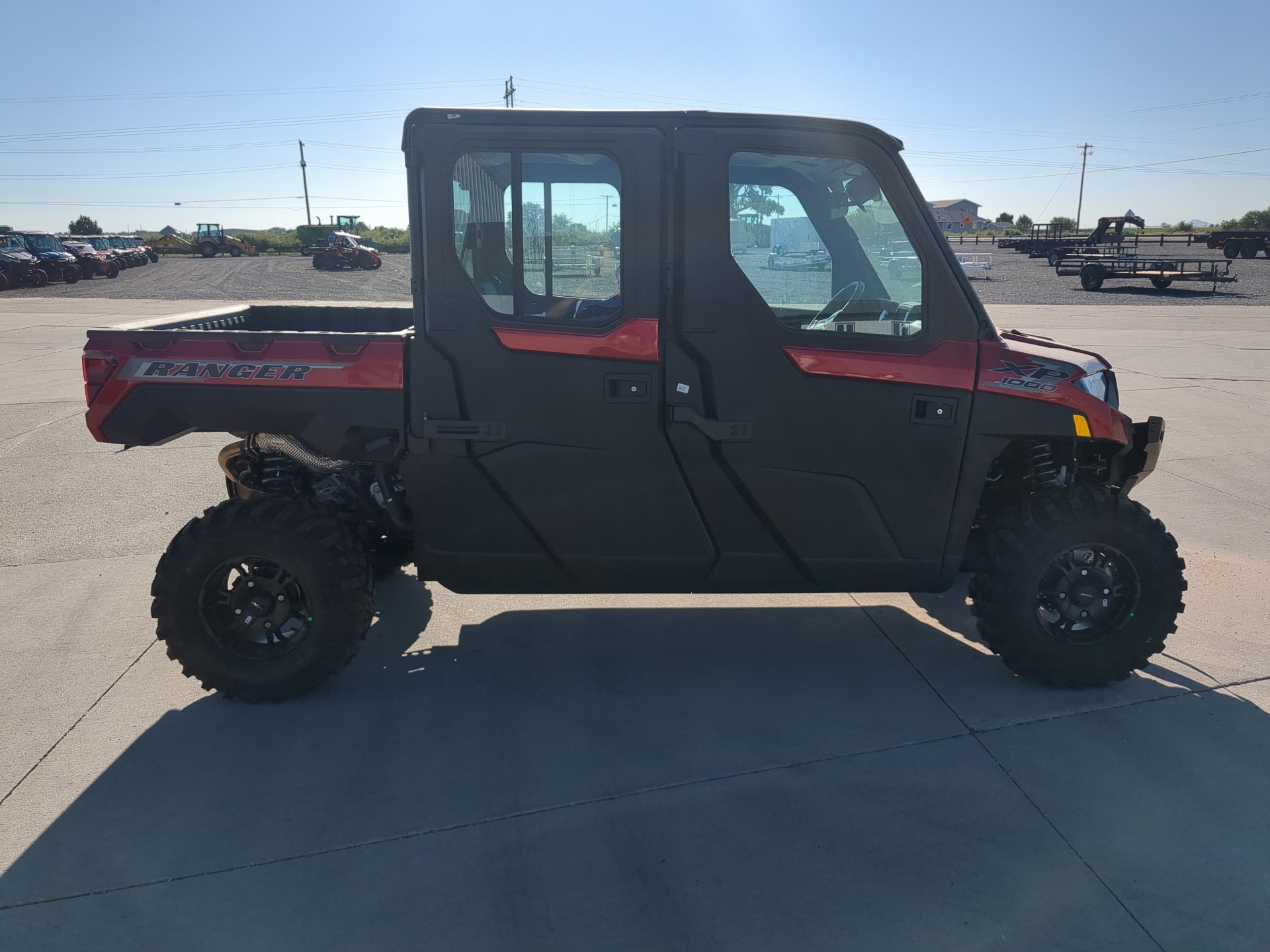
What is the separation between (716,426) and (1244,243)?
49.0 metres

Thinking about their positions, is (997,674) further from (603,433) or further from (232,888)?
(232,888)

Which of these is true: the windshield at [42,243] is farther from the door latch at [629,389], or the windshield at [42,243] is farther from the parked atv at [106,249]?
the door latch at [629,389]

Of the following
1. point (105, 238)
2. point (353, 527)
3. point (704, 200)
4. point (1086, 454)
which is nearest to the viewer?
point (704, 200)

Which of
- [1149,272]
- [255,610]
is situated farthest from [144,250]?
[255,610]

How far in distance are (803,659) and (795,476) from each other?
3.49 feet

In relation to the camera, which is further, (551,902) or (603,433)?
(603,433)

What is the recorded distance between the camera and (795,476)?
368 cm

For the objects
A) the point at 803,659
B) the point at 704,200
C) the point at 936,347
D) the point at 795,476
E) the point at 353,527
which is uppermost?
the point at 704,200

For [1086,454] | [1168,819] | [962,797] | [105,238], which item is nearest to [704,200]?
[1086,454]

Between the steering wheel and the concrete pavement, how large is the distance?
1608 mm

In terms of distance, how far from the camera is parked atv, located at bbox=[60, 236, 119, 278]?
117ft

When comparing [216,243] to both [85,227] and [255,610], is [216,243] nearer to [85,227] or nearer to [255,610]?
[85,227]

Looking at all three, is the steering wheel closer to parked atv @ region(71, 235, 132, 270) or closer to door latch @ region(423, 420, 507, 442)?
door latch @ region(423, 420, 507, 442)

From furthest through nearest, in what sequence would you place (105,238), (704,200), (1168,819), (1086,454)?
(105,238) < (1086,454) < (704,200) < (1168,819)
